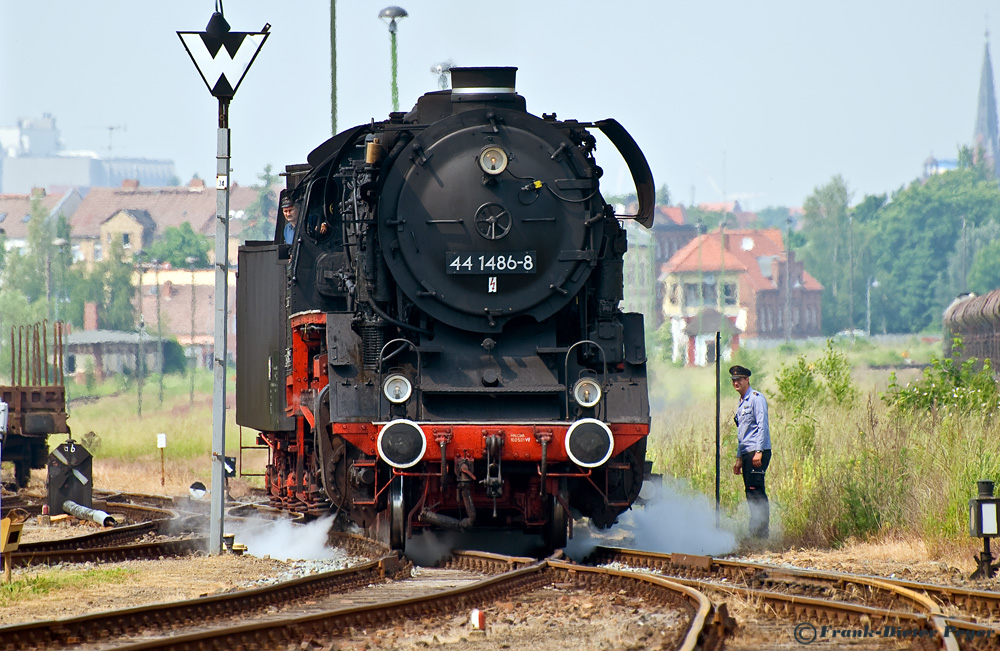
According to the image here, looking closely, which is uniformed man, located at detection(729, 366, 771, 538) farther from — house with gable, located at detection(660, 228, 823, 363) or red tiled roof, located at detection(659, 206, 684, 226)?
red tiled roof, located at detection(659, 206, 684, 226)

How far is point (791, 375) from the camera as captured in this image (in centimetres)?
1922

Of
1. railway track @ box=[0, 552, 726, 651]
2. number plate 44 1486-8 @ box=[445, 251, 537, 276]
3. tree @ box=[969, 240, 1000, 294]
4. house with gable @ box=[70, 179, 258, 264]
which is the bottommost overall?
railway track @ box=[0, 552, 726, 651]

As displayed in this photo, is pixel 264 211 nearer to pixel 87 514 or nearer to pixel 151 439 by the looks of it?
pixel 151 439

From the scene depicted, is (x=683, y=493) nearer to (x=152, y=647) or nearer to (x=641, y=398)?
(x=641, y=398)

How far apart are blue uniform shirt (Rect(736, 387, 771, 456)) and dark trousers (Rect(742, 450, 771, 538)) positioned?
0.28 feet

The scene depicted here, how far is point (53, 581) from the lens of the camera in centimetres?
893

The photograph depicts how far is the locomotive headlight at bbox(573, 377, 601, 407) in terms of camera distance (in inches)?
395

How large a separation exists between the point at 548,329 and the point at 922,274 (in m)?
93.2

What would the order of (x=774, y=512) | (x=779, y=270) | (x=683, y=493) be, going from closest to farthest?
(x=774, y=512)
(x=683, y=493)
(x=779, y=270)

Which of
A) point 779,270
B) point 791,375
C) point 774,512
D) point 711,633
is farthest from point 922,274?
point 711,633

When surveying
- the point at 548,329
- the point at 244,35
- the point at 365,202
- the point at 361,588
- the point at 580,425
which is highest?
the point at 244,35

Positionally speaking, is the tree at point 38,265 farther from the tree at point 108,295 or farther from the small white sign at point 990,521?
the small white sign at point 990,521

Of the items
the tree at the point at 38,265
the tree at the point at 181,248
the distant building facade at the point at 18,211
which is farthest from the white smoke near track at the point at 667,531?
the distant building facade at the point at 18,211

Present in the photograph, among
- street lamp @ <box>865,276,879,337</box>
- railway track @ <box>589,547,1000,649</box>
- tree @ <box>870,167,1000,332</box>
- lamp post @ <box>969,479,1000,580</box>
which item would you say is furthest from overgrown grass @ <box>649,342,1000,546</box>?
tree @ <box>870,167,1000,332</box>
